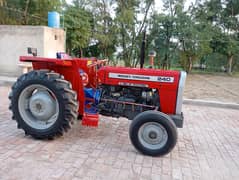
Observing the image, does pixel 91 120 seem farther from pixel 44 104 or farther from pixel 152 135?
pixel 152 135

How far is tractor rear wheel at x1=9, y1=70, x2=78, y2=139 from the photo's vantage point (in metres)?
3.17

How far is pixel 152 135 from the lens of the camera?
9.91 ft

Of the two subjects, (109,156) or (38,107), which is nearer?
(109,156)

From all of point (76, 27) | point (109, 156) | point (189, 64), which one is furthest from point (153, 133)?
point (189, 64)

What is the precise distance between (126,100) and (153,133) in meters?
0.65

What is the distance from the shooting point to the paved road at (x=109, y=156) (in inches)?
101

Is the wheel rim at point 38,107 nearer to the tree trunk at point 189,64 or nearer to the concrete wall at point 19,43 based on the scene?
the concrete wall at point 19,43

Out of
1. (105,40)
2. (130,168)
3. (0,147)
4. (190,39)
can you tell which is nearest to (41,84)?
(0,147)

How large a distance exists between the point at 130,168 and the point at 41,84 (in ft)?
5.35

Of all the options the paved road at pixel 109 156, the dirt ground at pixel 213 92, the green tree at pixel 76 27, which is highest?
the green tree at pixel 76 27

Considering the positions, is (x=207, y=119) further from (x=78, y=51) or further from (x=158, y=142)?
(x=78, y=51)

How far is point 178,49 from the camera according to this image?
14.5 metres

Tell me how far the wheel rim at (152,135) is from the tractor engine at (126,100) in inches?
15.5

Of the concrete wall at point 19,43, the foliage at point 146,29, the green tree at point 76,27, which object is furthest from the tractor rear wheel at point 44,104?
the foliage at point 146,29
